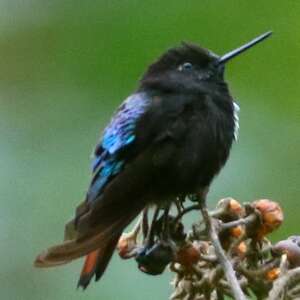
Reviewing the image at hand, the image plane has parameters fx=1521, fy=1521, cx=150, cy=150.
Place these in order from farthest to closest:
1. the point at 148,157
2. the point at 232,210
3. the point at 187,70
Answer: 1. the point at 187,70
2. the point at 148,157
3. the point at 232,210

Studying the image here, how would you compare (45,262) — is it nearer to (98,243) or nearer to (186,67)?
(98,243)

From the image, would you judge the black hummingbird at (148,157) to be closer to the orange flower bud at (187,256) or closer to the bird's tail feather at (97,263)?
the bird's tail feather at (97,263)

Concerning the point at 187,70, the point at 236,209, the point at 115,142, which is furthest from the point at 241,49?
the point at 236,209

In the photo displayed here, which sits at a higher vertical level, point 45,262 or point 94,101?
point 94,101

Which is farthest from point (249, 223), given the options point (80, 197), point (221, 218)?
point (80, 197)

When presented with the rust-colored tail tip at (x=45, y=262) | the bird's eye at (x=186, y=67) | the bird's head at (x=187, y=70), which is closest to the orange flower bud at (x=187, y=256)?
the rust-colored tail tip at (x=45, y=262)

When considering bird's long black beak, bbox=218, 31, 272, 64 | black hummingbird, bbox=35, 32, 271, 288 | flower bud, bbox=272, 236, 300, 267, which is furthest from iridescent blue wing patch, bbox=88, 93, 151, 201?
flower bud, bbox=272, 236, 300, 267

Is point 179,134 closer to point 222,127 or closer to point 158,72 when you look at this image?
point 222,127
